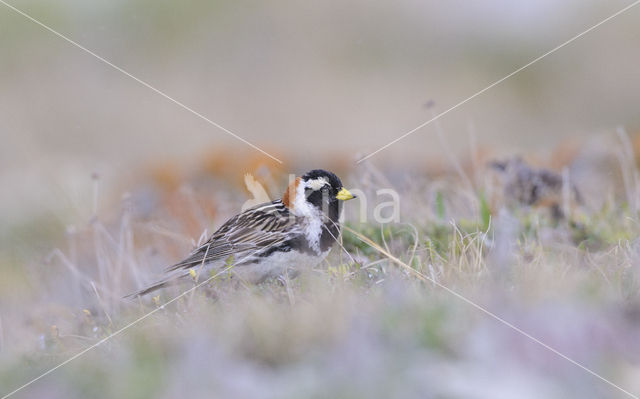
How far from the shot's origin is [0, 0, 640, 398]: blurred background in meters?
3.76

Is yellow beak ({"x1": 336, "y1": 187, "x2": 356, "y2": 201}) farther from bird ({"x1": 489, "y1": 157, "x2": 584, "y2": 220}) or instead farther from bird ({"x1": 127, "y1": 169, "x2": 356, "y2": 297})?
bird ({"x1": 489, "y1": 157, "x2": 584, "y2": 220})

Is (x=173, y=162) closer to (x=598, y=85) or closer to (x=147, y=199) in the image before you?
(x=147, y=199)

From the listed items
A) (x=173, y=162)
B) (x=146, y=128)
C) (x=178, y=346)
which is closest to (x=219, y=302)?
(x=178, y=346)

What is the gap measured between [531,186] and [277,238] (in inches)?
125

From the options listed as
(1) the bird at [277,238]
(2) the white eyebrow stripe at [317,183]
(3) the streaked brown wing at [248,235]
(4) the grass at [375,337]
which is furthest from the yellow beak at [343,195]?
Answer: (4) the grass at [375,337]

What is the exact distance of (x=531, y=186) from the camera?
8.00 meters

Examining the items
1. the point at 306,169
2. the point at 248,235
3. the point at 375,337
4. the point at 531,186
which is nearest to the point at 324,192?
the point at 248,235

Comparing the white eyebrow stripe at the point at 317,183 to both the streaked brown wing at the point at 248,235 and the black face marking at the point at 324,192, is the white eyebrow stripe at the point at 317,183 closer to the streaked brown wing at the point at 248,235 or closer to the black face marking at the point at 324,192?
the black face marking at the point at 324,192

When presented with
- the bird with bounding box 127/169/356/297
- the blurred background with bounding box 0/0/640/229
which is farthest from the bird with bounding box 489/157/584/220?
the blurred background with bounding box 0/0/640/229

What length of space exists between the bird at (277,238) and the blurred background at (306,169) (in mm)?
272

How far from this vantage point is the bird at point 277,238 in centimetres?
584

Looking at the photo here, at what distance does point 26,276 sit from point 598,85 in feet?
49.3

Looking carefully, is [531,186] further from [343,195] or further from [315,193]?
[315,193]

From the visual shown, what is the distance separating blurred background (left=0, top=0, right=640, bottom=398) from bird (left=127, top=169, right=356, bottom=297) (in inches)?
10.7
